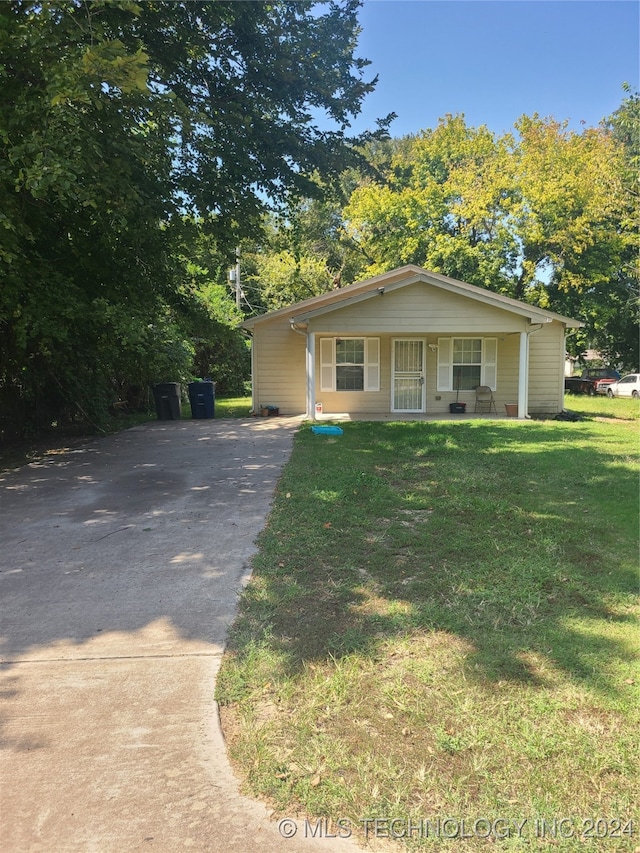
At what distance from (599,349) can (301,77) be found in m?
34.3

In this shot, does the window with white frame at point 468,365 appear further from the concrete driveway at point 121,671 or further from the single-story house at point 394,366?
the concrete driveway at point 121,671

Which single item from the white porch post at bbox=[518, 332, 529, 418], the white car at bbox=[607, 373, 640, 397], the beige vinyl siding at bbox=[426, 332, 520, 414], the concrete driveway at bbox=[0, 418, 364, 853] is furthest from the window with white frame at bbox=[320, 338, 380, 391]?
the white car at bbox=[607, 373, 640, 397]

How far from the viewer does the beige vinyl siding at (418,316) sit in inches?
535

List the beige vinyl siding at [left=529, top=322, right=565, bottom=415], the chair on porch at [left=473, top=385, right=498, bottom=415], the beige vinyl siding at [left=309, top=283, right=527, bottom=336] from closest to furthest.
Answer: the beige vinyl siding at [left=309, top=283, right=527, bottom=336]
the chair on porch at [left=473, top=385, right=498, bottom=415]
the beige vinyl siding at [left=529, top=322, right=565, bottom=415]

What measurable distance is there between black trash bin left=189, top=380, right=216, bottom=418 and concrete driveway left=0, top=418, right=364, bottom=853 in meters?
8.51

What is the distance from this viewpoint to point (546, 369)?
52.6ft

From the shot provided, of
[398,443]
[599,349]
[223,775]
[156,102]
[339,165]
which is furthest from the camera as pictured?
[599,349]

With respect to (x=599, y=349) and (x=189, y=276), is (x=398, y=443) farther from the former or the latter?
(x=599, y=349)

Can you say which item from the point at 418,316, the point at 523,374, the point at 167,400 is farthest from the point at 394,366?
the point at 167,400

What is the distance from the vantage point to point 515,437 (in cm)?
1059

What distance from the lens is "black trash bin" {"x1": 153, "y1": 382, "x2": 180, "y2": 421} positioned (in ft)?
48.9

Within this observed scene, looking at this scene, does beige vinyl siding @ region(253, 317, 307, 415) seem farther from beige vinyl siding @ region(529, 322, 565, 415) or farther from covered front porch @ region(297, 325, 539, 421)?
beige vinyl siding @ region(529, 322, 565, 415)

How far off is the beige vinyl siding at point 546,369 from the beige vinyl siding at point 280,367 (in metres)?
6.76

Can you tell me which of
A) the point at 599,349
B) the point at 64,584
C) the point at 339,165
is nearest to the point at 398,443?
the point at 339,165
